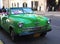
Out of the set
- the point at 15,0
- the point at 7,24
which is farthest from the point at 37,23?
the point at 15,0

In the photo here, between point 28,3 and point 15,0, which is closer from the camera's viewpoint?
point 28,3

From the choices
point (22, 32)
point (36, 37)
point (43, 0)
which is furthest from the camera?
point (43, 0)

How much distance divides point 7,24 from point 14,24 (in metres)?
0.97

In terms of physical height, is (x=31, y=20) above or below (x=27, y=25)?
above

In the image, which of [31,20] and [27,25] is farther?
[31,20]

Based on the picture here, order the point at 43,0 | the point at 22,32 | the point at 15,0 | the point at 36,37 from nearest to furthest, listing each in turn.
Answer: the point at 22,32 < the point at 36,37 < the point at 43,0 < the point at 15,0

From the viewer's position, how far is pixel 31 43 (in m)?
7.46

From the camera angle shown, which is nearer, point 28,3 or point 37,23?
point 37,23

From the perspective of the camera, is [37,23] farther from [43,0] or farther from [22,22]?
[43,0]

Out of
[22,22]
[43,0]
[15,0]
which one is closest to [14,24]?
[22,22]

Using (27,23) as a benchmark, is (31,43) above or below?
below

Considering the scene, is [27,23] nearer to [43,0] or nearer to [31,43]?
[31,43]

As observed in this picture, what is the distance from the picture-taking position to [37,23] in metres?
7.39

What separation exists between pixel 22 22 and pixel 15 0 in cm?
3375
